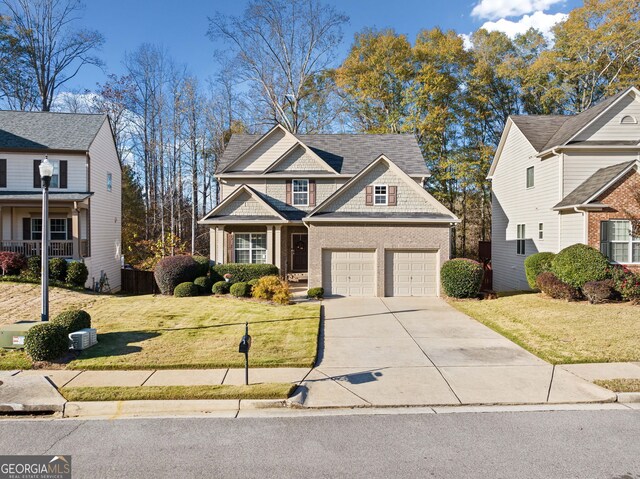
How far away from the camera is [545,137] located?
66.6 feet

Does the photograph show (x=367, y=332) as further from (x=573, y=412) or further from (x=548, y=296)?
(x=548, y=296)

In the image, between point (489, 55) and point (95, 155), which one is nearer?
point (95, 155)

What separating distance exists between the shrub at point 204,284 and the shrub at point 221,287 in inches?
20.0

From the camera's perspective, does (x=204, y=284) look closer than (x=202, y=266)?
Yes

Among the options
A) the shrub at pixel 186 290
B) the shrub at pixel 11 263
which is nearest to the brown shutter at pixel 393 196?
the shrub at pixel 186 290

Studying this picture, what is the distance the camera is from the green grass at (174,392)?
6516 millimetres

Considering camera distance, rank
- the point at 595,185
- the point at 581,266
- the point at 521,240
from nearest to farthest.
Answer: the point at 581,266 → the point at 595,185 → the point at 521,240

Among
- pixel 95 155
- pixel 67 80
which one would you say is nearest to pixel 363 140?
pixel 95 155

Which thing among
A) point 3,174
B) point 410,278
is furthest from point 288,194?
point 3,174

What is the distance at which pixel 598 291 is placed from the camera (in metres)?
13.8

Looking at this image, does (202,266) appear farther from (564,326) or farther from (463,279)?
(564,326)

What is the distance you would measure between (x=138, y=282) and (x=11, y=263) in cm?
738

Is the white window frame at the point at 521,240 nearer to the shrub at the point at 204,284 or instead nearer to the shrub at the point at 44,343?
the shrub at the point at 204,284

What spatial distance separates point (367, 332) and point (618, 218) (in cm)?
1207
